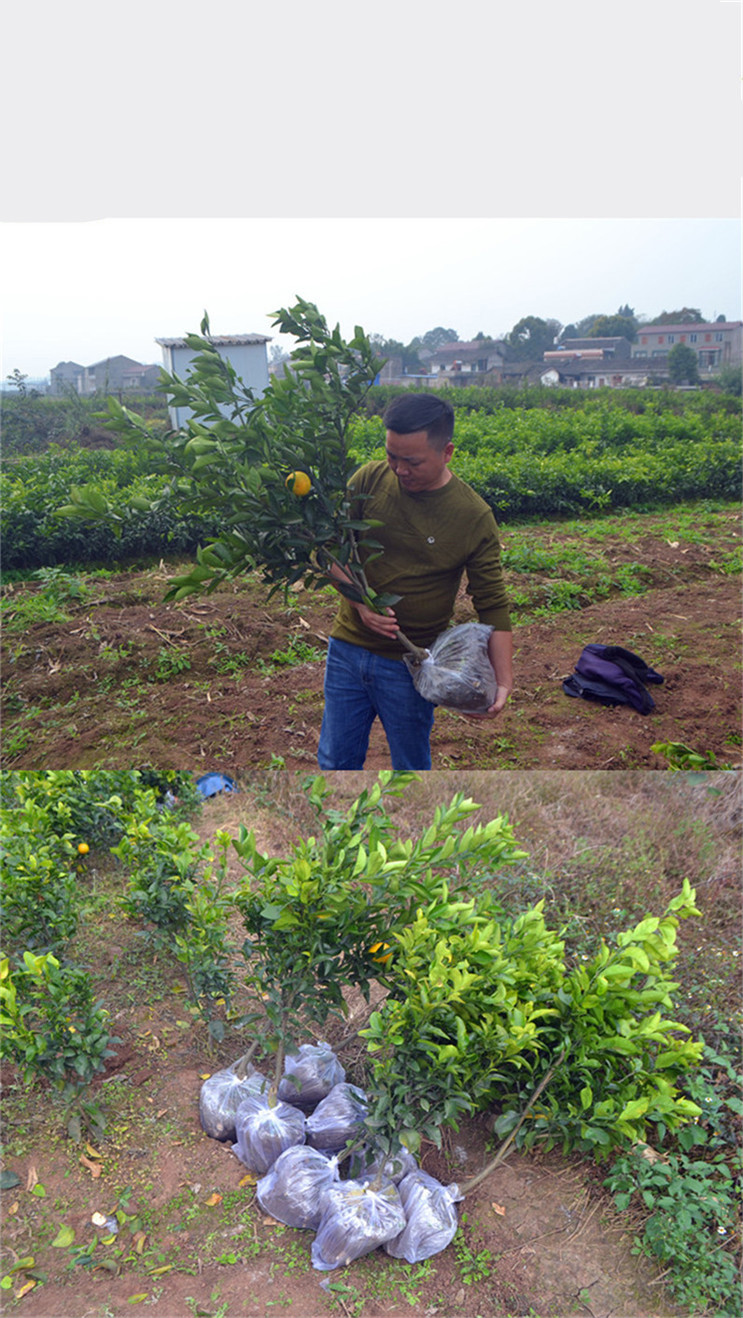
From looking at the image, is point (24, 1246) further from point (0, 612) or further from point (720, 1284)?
point (0, 612)

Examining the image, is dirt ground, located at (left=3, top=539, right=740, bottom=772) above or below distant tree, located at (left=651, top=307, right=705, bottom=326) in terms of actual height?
below


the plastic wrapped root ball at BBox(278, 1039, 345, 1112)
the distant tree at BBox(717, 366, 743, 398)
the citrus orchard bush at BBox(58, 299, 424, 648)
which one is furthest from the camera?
the distant tree at BBox(717, 366, 743, 398)

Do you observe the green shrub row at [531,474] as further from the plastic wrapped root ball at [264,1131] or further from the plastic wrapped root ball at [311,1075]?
the plastic wrapped root ball at [264,1131]

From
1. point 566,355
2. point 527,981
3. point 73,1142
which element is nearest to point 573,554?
point 566,355

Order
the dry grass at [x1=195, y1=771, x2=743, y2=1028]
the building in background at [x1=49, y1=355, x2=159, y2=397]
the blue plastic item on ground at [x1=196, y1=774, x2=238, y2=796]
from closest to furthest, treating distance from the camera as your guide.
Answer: the building in background at [x1=49, y1=355, x2=159, y2=397], the dry grass at [x1=195, y1=771, x2=743, y2=1028], the blue plastic item on ground at [x1=196, y1=774, x2=238, y2=796]

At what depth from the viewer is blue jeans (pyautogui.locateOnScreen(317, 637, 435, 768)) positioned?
2.59m

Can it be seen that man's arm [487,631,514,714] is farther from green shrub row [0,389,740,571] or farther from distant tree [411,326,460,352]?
green shrub row [0,389,740,571]

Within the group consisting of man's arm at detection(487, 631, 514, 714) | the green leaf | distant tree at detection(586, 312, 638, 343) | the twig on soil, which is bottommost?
the twig on soil

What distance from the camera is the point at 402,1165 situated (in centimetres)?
248

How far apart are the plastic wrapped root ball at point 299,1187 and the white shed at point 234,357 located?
2.15 meters

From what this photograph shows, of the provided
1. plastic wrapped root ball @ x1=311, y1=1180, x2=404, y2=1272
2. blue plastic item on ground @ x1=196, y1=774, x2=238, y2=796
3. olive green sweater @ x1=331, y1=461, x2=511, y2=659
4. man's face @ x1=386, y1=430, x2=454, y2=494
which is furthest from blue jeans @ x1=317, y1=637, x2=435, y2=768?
blue plastic item on ground @ x1=196, y1=774, x2=238, y2=796

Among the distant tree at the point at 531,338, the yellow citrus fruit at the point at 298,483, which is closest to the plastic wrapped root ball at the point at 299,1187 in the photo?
the yellow citrus fruit at the point at 298,483

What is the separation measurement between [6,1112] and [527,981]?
6.44 feet

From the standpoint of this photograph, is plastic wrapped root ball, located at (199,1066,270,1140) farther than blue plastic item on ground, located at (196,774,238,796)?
No
